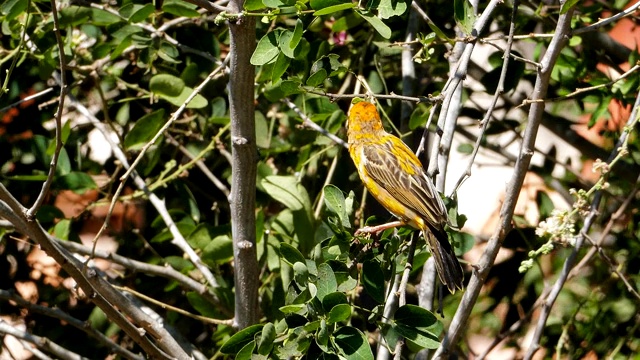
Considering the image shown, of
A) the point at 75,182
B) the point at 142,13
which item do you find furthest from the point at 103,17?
the point at 75,182

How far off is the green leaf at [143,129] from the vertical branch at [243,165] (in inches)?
36.0

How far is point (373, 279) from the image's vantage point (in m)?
2.88

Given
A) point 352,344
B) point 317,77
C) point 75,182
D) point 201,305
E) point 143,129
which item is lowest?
point 201,305

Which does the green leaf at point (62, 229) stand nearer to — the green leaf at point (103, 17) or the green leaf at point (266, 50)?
the green leaf at point (103, 17)

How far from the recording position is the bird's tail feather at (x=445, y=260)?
3291mm

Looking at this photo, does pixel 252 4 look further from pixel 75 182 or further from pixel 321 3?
pixel 75 182

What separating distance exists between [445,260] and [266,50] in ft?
3.35

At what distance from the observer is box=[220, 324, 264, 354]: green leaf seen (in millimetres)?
2855

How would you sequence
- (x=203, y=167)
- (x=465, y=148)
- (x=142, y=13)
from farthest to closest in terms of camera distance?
1. (x=465, y=148)
2. (x=203, y=167)
3. (x=142, y=13)

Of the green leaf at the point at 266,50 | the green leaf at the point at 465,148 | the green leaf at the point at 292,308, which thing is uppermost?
the green leaf at the point at 266,50

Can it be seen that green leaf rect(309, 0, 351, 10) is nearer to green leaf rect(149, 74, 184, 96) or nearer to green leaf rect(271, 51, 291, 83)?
green leaf rect(271, 51, 291, 83)

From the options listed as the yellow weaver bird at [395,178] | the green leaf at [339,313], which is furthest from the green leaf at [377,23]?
the green leaf at [339,313]

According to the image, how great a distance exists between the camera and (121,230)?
4473 mm

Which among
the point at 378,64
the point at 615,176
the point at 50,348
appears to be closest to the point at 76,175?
the point at 50,348
